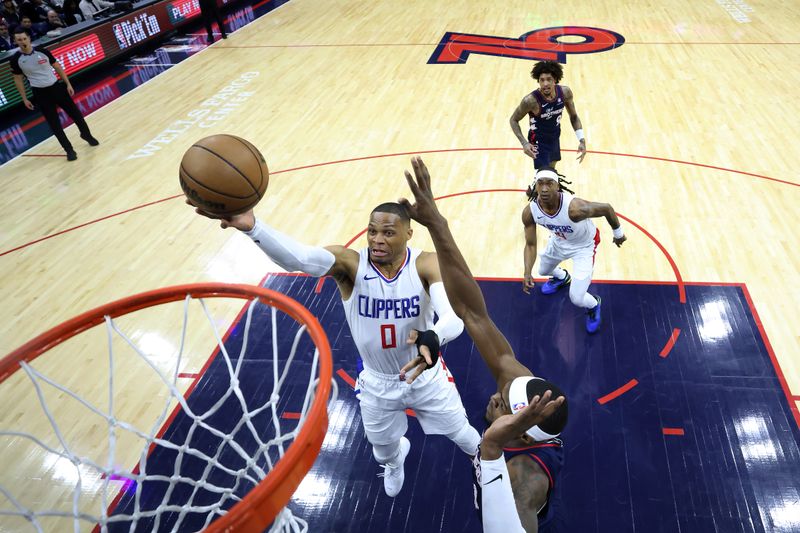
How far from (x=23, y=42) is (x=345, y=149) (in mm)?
4978

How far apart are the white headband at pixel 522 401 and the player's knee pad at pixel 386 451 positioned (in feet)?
4.56

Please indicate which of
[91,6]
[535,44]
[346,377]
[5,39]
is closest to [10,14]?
[5,39]

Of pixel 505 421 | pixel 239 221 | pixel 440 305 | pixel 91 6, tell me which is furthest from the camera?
pixel 91 6

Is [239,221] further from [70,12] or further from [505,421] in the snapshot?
[70,12]

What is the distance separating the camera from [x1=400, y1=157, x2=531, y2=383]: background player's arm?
2338 mm

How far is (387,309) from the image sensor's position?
3.25 meters

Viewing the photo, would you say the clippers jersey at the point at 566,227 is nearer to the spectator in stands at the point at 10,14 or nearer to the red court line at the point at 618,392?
the red court line at the point at 618,392

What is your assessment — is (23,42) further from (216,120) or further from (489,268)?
(489,268)

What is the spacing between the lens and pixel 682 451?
13.3ft

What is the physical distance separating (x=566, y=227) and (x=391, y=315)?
222 centimetres

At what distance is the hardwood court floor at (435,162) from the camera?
6.12 meters

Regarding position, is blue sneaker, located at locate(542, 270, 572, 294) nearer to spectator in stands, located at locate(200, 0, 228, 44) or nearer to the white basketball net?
the white basketball net

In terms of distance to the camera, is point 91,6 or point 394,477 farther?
point 91,6

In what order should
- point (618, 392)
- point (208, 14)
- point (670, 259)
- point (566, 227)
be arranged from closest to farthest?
point (618, 392) → point (566, 227) → point (670, 259) → point (208, 14)
